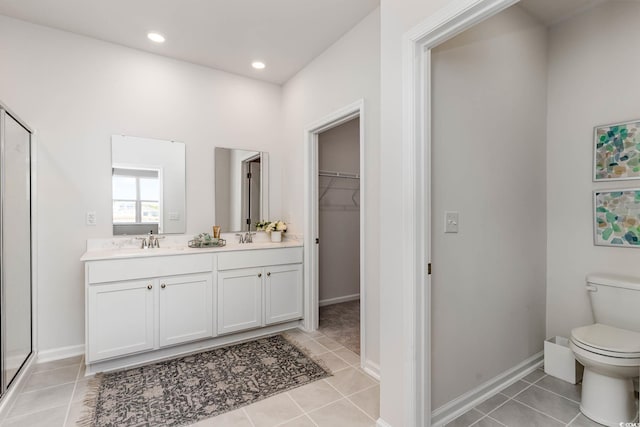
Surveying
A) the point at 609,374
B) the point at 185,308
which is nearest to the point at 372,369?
the point at 609,374

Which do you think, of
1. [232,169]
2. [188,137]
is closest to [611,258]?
[232,169]

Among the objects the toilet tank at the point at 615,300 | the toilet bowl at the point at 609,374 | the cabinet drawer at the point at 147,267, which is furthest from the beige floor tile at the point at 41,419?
the toilet tank at the point at 615,300

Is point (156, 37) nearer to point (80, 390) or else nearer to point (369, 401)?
point (80, 390)

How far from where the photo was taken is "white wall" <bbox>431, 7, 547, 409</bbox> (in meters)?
1.78

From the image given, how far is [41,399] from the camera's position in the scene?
202cm

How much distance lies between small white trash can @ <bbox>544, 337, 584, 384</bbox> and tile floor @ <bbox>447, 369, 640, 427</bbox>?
57 millimetres

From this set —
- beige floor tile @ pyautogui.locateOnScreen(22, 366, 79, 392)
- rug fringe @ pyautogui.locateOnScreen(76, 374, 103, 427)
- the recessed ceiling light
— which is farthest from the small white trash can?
the recessed ceiling light

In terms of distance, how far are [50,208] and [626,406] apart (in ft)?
13.8

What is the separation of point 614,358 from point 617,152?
1430 mm

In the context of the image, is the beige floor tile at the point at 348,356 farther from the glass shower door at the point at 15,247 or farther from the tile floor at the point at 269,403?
the glass shower door at the point at 15,247

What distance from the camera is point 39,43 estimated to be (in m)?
2.57

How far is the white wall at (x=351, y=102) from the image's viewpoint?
2402mm

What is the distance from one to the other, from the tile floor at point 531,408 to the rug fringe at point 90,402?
208 centimetres

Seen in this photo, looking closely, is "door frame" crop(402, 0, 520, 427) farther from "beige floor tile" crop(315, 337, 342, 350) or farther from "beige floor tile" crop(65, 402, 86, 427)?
"beige floor tile" crop(65, 402, 86, 427)
